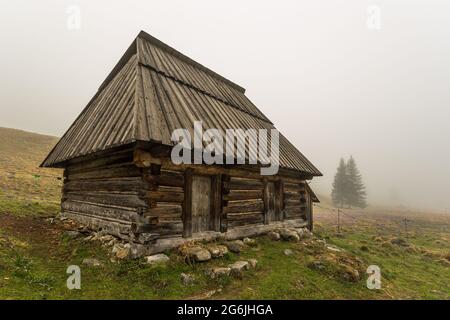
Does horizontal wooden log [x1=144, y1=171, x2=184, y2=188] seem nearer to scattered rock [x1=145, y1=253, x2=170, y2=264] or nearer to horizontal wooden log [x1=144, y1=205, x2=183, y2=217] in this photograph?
horizontal wooden log [x1=144, y1=205, x2=183, y2=217]

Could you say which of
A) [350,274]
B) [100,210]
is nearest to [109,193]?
[100,210]

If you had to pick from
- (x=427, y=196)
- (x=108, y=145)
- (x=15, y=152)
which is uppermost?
(x=15, y=152)

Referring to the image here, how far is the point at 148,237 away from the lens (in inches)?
277

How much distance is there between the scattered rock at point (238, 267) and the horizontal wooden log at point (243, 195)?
2.52 metres

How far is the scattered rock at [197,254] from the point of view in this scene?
7.29 m

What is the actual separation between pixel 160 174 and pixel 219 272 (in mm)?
3052

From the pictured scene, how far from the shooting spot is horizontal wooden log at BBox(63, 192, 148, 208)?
7387 mm

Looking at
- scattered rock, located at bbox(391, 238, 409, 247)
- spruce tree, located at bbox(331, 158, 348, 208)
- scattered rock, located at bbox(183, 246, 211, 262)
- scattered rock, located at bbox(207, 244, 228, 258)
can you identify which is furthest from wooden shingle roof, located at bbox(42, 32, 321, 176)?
spruce tree, located at bbox(331, 158, 348, 208)

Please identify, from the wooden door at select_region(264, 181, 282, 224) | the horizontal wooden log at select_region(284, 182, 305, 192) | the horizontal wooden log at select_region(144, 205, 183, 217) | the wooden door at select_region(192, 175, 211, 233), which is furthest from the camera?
the horizontal wooden log at select_region(284, 182, 305, 192)

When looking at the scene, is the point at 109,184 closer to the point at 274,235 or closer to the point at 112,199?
the point at 112,199

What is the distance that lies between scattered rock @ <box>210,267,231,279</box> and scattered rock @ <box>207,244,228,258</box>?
0.85 metres

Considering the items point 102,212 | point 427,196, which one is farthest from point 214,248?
point 427,196
